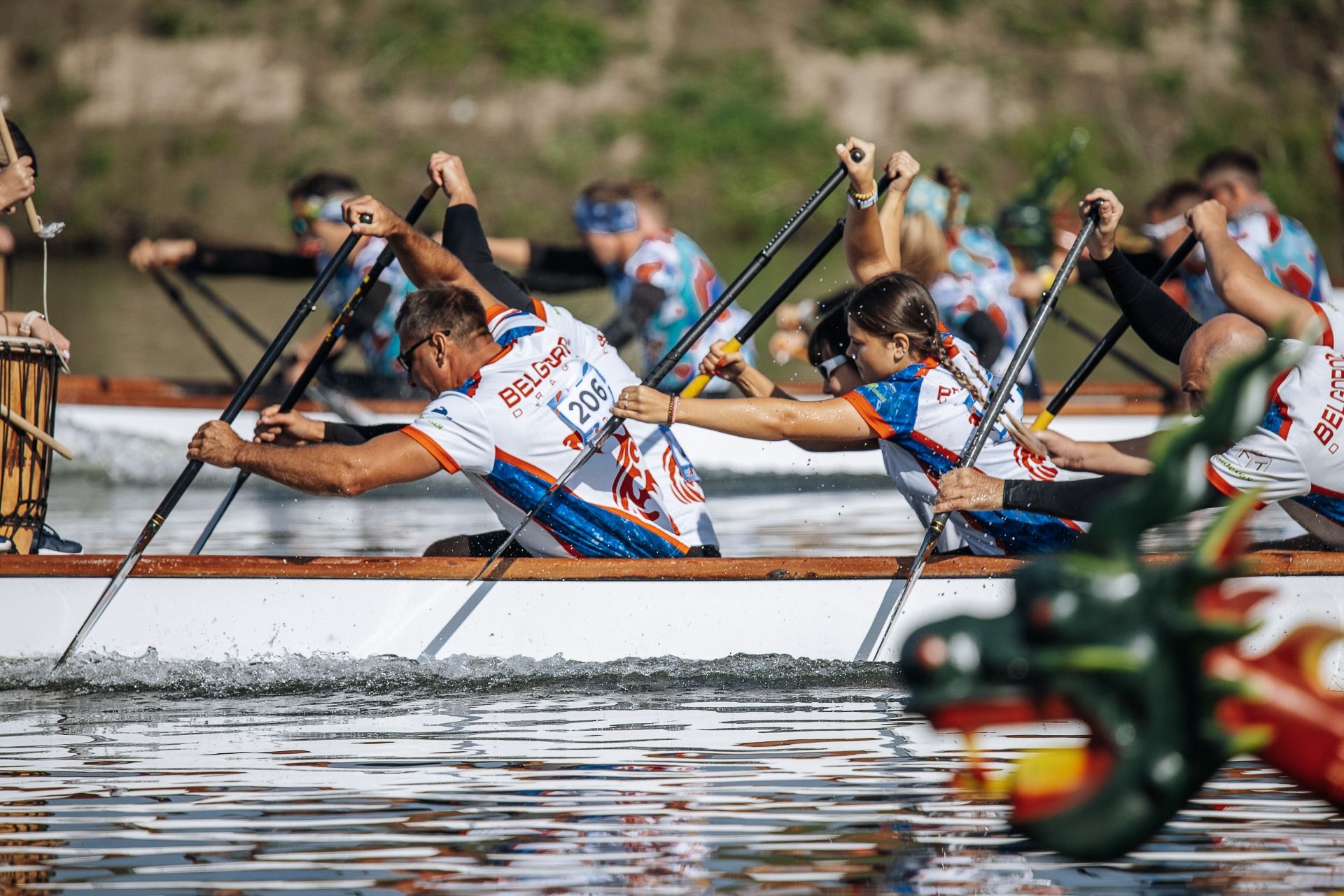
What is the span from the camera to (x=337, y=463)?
195 inches

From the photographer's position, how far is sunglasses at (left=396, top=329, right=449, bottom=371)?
17.1 ft

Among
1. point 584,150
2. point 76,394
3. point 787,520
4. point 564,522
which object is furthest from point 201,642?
point 584,150

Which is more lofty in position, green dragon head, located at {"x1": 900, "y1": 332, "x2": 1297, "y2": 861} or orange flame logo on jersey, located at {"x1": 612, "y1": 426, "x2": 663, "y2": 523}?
green dragon head, located at {"x1": 900, "y1": 332, "x2": 1297, "y2": 861}

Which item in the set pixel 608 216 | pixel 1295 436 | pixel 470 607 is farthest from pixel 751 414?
pixel 608 216

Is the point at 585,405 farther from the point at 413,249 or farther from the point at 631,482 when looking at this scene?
the point at 413,249

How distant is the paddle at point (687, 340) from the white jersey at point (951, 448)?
0.73 m

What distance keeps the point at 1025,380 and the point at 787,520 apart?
157 cm

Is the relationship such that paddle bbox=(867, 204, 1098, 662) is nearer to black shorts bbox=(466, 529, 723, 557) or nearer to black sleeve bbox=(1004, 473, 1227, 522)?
black sleeve bbox=(1004, 473, 1227, 522)

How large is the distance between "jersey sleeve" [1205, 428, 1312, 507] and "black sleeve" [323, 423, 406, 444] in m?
2.41

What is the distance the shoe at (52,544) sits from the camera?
20.1ft

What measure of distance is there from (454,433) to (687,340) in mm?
1095

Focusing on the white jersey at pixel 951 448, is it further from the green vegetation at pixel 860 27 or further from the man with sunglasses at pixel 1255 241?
the green vegetation at pixel 860 27

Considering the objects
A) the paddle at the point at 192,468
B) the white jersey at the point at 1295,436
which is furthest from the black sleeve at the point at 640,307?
the white jersey at the point at 1295,436

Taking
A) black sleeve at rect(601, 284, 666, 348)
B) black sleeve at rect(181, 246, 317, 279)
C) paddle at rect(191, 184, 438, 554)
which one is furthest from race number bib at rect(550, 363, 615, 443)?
black sleeve at rect(181, 246, 317, 279)
